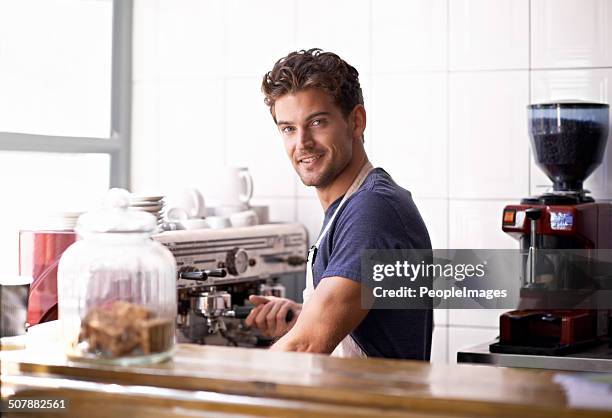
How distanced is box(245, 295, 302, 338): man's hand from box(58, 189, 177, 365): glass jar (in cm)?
81

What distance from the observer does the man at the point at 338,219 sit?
1822 millimetres

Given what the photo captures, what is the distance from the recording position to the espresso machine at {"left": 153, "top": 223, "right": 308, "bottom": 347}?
2.65 m

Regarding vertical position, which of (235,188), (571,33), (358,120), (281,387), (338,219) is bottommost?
(281,387)

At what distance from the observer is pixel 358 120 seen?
7.13 feet

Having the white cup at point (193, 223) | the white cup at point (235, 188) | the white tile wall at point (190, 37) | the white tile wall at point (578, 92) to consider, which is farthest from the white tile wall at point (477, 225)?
the white tile wall at point (190, 37)

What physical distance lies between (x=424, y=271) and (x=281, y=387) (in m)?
1.13

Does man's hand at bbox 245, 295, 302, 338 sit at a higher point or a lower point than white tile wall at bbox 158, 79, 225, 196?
lower

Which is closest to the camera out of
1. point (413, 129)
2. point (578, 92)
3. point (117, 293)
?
point (117, 293)

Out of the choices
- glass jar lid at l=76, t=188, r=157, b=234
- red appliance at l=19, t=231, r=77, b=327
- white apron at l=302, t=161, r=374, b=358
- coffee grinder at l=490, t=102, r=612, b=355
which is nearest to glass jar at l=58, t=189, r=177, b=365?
glass jar lid at l=76, t=188, r=157, b=234

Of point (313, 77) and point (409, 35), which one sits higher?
point (409, 35)

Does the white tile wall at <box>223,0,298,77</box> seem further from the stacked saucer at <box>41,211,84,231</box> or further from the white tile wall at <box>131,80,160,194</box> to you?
the stacked saucer at <box>41,211,84,231</box>

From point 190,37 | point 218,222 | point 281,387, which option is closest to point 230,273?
point 218,222

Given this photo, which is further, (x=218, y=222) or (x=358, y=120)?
(x=218, y=222)

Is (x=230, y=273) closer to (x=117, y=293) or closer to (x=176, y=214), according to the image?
(x=176, y=214)
